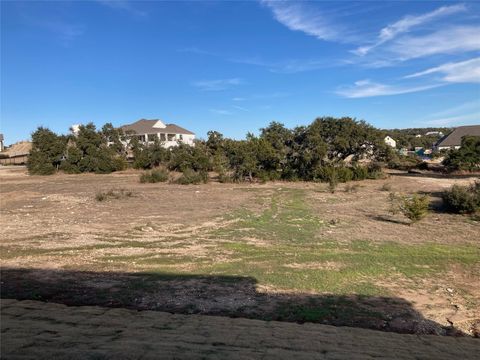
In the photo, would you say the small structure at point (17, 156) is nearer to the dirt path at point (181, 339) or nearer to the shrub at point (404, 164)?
the shrub at point (404, 164)

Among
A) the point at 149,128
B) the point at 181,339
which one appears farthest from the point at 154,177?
the point at 149,128

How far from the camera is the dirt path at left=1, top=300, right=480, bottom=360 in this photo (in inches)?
163

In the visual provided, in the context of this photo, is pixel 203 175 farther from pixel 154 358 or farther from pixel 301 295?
pixel 154 358

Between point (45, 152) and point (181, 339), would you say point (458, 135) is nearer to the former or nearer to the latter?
point (45, 152)

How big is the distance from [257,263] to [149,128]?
59459mm

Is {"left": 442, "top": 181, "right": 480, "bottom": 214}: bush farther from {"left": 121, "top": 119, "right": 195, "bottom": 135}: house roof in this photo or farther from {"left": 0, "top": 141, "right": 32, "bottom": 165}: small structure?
{"left": 0, "top": 141, "right": 32, "bottom": 165}: small structure

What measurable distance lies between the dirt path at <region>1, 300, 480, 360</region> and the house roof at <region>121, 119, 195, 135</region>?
198 feet

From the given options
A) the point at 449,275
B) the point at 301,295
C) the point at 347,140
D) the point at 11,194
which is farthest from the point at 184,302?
the point at 347,140

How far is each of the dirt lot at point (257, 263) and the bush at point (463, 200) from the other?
684 mm

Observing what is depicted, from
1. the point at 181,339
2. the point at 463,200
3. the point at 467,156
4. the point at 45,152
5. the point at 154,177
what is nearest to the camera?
the point at 181,339

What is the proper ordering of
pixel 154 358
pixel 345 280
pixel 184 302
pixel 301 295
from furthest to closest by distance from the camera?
1. pixel 345 280
2. pixel 301 295
3. pixel 184 302
4. pixel 154 358

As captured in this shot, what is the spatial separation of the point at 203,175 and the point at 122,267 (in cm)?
2430

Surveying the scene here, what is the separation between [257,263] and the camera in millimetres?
9695

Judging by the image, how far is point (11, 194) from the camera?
24.5 m
